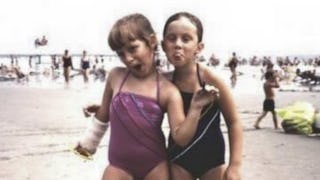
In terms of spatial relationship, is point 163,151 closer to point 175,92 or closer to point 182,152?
point 182,152

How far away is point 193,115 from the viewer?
288cm

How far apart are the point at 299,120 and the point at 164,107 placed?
8494mm

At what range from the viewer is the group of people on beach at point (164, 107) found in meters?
3.04

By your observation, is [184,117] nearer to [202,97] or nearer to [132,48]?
[202,97]

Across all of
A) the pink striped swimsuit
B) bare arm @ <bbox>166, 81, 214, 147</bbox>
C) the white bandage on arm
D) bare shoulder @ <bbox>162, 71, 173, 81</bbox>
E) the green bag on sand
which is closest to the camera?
bare arm @ <bbox>166, 81, 214, 147</bbox>

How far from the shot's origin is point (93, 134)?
3.41 metres

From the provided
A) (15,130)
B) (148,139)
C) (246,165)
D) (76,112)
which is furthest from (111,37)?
(76,112)

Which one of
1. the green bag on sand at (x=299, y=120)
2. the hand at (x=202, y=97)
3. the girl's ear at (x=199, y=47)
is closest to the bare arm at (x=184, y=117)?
the hand at (x=202, y=97)

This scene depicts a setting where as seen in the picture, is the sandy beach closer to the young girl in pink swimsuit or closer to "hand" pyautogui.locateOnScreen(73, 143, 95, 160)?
"hand" pyautogui.locateOnScreen(73, 143, 95, 160)

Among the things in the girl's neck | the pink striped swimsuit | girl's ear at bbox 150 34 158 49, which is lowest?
the pink striped swimsuit

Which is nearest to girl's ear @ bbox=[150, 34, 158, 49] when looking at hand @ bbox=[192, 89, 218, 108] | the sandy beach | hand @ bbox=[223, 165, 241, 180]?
hand @ bbox=[192, 89, 218, 108]

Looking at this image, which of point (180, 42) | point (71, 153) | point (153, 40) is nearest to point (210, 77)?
point (180, 42)

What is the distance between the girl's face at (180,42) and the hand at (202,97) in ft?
0.77

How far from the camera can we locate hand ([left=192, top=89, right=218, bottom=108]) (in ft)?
9.52
